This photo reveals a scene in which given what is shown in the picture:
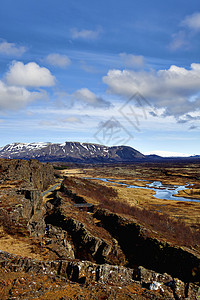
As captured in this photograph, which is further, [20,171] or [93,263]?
[20,171]

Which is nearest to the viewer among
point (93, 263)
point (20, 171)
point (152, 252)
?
point (93, 263)

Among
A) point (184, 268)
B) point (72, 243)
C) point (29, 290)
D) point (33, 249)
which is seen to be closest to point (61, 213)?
point (72, 243)

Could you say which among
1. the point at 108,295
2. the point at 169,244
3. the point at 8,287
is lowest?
the point at 169,244

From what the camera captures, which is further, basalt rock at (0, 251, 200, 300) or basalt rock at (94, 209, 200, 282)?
basalt rock at (94, 209, 200, 282)

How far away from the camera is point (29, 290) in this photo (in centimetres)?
1127

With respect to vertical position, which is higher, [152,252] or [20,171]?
[20,171]

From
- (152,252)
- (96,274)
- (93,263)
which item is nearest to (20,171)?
(152,252)

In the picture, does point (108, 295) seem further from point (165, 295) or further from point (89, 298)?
point (165, 295)

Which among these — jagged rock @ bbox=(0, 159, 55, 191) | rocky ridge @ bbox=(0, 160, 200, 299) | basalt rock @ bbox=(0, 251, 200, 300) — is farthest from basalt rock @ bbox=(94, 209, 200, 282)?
jagged rock @ bbox=(0, 159, 55, 191)

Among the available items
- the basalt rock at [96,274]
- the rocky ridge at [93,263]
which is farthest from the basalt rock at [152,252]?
the basalt rock at [96,274]

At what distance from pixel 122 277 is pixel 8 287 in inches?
319

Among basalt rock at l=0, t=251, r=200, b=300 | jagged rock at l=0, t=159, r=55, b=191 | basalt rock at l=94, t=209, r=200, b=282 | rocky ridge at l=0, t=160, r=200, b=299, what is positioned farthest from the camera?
jagged rock at l=0, t=159, r=55, b=191

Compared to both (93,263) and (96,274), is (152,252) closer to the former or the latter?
(93,263)

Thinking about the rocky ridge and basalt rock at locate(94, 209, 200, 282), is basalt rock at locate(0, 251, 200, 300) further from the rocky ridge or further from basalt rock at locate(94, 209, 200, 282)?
basalt rock at locate(94, 209, 200, 282)
